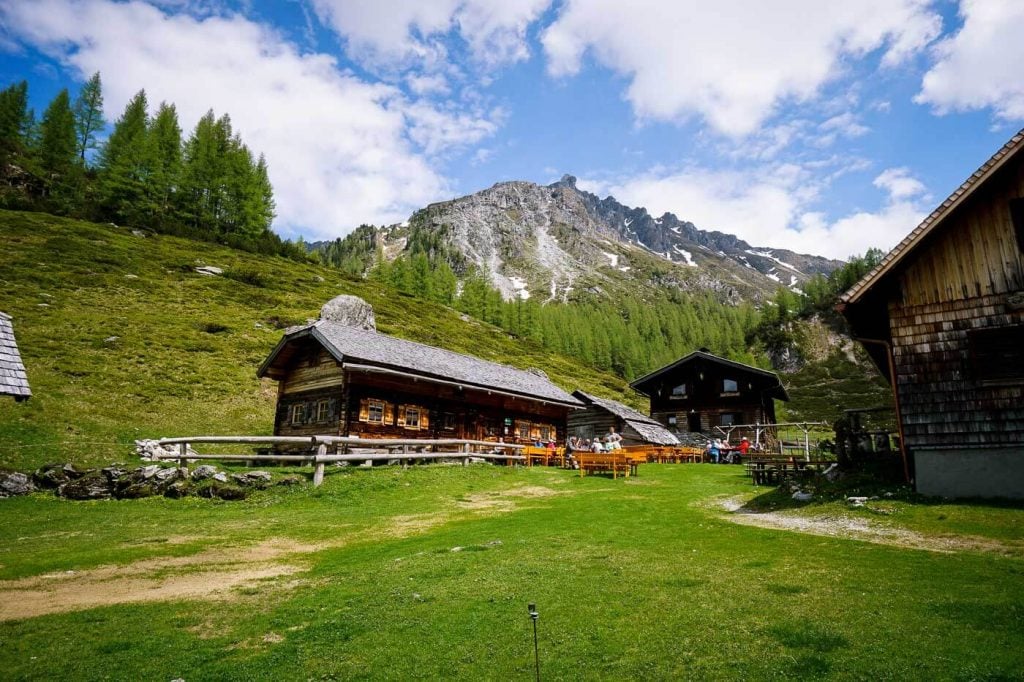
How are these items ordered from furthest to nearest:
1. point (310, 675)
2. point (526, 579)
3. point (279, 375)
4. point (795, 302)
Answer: point (795, 302), point (279, 375), point (526, 579), point (310, 675)

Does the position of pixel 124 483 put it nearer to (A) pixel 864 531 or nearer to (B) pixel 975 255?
(A) pixel 864 531

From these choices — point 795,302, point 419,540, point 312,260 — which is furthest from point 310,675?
point 795,302

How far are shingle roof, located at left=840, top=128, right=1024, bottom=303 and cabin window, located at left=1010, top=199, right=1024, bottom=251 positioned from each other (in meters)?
1.19

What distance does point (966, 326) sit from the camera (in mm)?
14586

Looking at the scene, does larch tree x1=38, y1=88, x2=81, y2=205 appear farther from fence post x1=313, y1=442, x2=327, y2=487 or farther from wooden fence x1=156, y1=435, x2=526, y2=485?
fence post x1=313, y1=442, x2=327, y2=487

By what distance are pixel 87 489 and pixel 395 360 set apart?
15261mm

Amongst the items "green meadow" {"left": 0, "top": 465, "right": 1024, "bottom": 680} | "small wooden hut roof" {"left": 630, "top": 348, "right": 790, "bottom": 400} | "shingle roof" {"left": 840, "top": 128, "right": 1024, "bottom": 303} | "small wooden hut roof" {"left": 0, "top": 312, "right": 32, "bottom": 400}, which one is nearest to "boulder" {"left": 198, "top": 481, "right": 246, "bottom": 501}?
"green meadow" {"left": 0, "top": 465, "right": 1024, "bottom": 680}

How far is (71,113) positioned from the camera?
94.3 metres

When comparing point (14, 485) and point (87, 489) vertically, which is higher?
point (14, 485)

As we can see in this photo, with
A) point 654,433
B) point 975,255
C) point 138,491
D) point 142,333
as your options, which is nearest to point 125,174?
point 142,333

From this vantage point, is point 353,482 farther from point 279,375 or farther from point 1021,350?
point 1021,350

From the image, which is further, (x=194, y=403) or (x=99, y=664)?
(x=194, y=403)

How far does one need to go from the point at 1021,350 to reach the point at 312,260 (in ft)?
355

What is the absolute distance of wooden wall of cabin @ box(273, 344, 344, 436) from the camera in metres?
29.6
